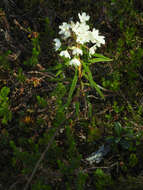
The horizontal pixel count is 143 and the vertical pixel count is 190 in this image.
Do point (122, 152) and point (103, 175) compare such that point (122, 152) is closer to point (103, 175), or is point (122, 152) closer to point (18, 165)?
point (103, 175)

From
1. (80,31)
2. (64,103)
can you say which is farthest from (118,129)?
(80,31)

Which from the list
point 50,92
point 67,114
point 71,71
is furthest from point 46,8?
point 67,114

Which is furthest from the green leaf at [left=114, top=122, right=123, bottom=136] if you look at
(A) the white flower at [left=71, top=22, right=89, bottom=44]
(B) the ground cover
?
(A) the white flower at [left=71, top=22, right=89, bottom=44]

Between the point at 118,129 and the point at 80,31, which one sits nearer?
the point at 80,31

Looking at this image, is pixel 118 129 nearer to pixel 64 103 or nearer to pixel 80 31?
pixel 64 103

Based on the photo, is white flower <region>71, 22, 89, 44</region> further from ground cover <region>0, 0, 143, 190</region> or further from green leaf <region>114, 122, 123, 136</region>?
green leaf <region>114, 122, 123, 136</region>

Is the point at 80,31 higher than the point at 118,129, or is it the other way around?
the point at 80,31

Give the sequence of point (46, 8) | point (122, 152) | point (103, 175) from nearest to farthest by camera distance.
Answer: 1. point (103, 175)
2. point (122, 152)
3. point (46, 8)

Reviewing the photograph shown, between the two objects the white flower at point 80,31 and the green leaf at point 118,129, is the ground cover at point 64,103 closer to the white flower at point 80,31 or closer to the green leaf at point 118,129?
the green leaf at point 118,129

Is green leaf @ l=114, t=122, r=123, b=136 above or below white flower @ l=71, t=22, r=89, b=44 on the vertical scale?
below

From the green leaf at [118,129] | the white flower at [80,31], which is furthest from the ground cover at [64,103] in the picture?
the white flower at [80,31]

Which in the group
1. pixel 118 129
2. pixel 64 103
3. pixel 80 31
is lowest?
pixel 118 129
